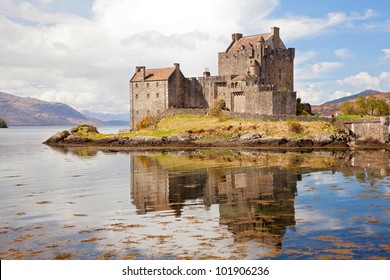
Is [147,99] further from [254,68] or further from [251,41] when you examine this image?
[251,41]

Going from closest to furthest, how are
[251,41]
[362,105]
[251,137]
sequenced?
[251,137] < [251,41] < [362,105]

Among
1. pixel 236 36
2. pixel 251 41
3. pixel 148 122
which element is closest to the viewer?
pixel 251 41

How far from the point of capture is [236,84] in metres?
65.7

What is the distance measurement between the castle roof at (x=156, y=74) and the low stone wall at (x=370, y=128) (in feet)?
82.8

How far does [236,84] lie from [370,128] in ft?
58.2

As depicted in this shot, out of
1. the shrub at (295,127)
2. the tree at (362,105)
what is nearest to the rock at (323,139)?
the shrub at (295,127)

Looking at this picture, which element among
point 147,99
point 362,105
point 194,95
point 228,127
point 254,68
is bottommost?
point 228,127

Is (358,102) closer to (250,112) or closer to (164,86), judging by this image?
(250,112)

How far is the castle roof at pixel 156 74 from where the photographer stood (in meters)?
71.4

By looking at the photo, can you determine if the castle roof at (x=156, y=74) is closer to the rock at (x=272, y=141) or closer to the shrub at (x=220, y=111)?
the shrub at (x=220, y=111)

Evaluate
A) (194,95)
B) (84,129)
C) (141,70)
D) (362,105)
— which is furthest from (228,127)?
(84,129)

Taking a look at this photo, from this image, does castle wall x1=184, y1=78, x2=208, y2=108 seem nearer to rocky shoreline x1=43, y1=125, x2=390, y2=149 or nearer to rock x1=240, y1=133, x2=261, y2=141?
rocky shoreline x1=43, y1=125, x2=390, y2=149

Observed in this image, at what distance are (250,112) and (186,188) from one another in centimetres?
3832

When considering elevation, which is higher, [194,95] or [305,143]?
[194,95]
